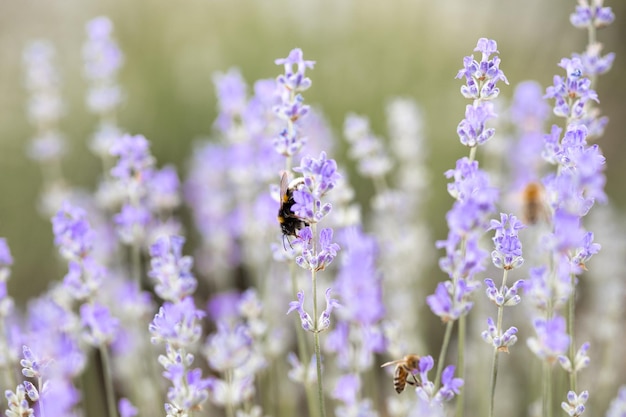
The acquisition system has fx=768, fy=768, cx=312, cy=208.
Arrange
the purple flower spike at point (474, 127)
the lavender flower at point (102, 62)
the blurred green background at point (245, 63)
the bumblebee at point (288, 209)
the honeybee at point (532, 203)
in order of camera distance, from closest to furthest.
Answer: the purple flower spike at point (474, 127), the bumblebee at point (288, 209), the honeybee at point (532, 203), the lavender flower at point (102, 62), the blurred green background at point (245, 63)

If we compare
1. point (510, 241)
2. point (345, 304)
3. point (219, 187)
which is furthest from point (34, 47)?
point (510, 241)

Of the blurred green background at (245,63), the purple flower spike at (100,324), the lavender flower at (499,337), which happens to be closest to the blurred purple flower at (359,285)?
the lavender flower at (499,337)

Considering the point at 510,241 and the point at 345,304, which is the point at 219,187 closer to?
the point at 345,304

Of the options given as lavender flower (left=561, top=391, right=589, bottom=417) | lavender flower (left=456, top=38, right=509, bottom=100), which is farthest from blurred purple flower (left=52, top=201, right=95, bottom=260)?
lavender flower (left=561, top=391, right=589, bottom=417)

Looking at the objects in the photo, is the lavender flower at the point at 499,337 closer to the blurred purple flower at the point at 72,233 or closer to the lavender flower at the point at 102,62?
the blurred purple flower at the point at 72,233

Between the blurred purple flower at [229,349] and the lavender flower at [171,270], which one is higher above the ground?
the lavender flower at [171,270]

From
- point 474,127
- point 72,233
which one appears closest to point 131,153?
point 72,233

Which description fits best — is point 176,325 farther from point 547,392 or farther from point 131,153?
point 547,392
